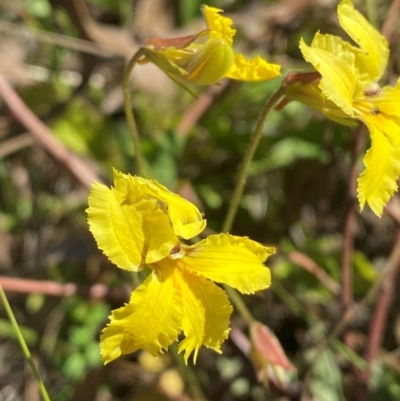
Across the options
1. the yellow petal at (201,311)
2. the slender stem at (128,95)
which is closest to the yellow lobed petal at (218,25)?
the slender stem at (128,95)

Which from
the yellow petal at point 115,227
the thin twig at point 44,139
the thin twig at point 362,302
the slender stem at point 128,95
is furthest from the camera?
the thin twig at point 44,139

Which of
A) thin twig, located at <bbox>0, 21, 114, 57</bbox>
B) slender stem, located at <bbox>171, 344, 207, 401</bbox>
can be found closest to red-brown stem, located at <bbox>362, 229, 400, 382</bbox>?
slender stem, located at <bbox>171, 344, 207, 401</bbox>

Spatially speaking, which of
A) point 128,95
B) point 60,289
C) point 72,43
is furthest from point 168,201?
point 72,43

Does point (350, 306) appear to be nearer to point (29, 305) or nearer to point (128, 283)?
point (128, 283)

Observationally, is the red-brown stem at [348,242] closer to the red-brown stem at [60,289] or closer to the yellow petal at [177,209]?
the red-brown stem at [60,289]

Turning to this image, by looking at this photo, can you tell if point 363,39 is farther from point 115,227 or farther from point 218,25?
point 115,227
